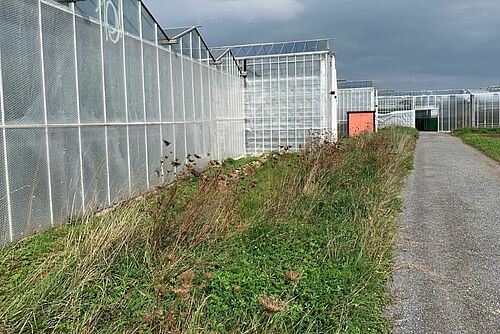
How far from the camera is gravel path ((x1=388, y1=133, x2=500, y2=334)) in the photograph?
12.9 ft

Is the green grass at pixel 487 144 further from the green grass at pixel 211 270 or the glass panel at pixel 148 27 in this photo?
the green grass at pixel 211 270

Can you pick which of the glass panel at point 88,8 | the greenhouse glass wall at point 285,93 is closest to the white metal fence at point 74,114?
the glass panel at point 88,8

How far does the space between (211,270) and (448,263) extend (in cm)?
281

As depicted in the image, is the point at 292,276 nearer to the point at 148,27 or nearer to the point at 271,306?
the point at 271,306

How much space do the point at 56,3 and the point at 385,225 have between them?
593 cm

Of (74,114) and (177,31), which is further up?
(177,31)

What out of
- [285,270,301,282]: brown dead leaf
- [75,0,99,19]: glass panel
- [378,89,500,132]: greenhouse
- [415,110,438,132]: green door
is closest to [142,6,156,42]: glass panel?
[75,0,99,19]: glass panel

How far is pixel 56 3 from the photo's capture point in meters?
7.36

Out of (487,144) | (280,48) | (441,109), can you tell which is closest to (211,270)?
(280,48)

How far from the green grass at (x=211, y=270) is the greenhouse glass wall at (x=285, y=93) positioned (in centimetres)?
1472

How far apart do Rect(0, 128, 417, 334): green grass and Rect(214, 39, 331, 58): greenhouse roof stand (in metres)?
15.6

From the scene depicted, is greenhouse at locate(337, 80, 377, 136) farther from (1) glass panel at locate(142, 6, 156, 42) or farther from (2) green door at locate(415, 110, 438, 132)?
(1) glass panel at locate(142, 6, 156, 42)

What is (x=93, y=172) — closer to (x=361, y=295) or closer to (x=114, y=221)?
(x=114, y=221)

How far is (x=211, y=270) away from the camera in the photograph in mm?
4316
